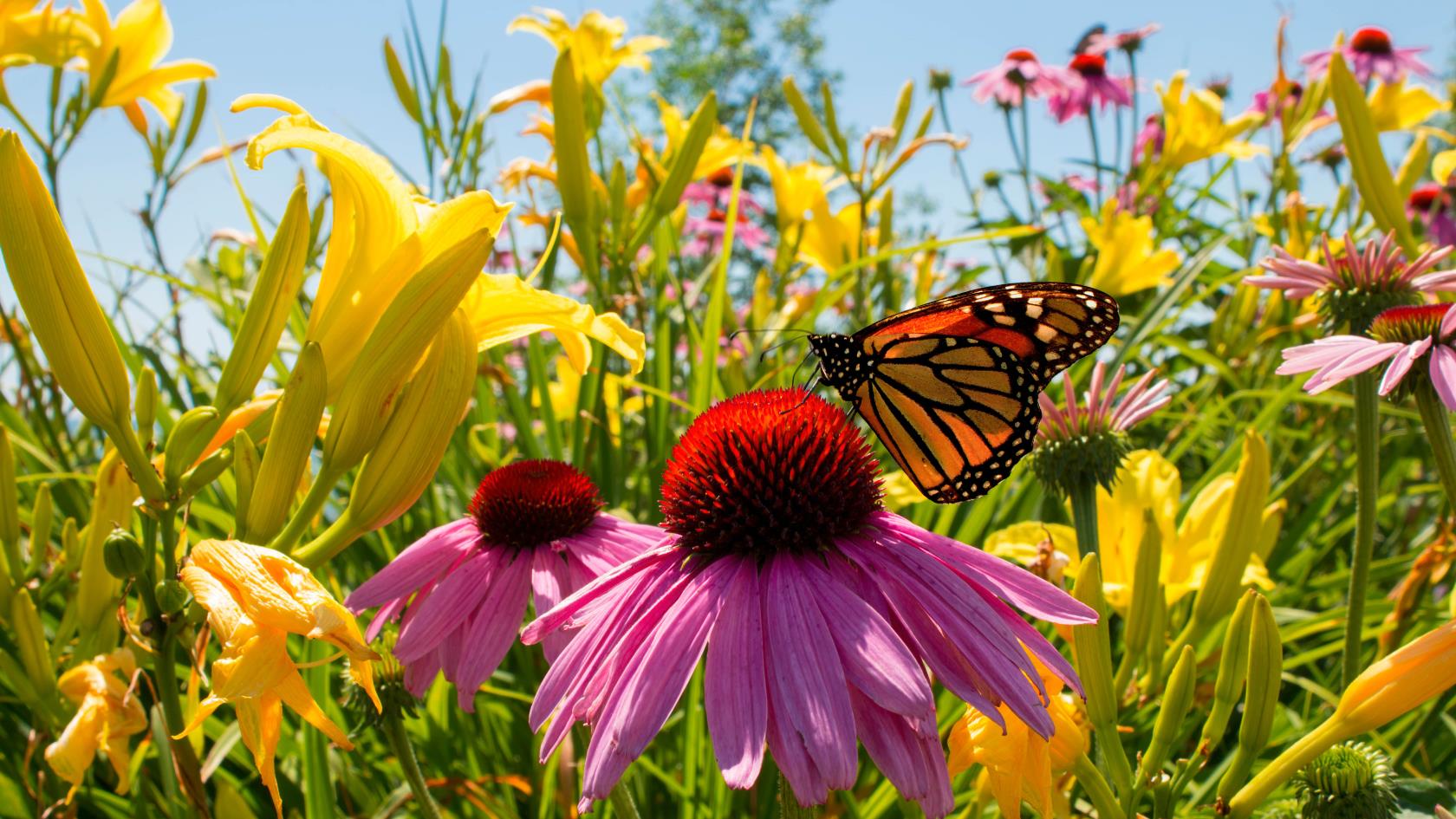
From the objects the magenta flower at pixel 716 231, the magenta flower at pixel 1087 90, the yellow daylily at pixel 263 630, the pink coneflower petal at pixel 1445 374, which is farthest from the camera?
the magenta flower at pixel 716 231

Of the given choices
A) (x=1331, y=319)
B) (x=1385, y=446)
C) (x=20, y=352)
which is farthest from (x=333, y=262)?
(x=1385, y=446)

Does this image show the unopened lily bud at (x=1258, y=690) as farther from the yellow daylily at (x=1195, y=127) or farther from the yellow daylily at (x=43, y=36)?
the yellow daylily at (x=1195, y=127)

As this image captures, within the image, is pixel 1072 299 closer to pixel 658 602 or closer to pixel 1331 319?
pixel 1331 319

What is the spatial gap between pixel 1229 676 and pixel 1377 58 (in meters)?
4.49

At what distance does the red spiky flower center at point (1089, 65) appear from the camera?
13.1 feet

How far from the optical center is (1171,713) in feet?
2.77

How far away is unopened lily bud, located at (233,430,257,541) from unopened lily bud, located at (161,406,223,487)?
25 mm

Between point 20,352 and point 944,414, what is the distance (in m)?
2.03

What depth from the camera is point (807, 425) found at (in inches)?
38.7

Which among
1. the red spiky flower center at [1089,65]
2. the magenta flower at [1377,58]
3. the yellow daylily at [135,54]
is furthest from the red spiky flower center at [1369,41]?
the yellow daylily at [135,54]

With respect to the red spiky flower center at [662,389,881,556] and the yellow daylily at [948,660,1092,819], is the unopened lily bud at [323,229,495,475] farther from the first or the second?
the yellow daylily at [948,660,1092,819]

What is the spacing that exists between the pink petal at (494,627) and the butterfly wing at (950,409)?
20.1 inches

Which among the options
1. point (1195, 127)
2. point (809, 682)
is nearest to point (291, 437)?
point (809, 682)

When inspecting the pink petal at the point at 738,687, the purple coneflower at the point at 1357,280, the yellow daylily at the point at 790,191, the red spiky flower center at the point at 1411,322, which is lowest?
the pink petal at the point at 738,687
